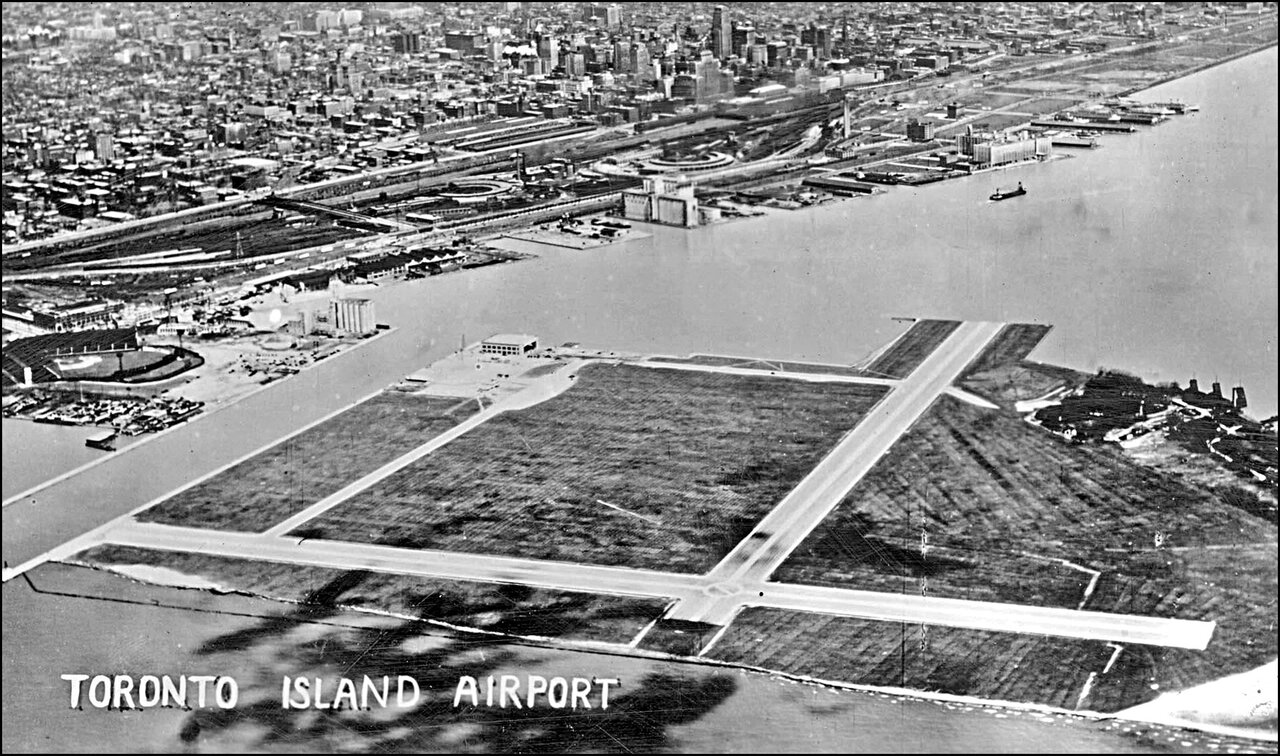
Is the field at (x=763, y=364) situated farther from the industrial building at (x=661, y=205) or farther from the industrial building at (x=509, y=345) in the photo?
the industrial building at (x=661, y=205)

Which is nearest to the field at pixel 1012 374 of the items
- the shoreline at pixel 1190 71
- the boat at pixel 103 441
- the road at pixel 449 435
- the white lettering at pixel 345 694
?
the road at pixel 449 435

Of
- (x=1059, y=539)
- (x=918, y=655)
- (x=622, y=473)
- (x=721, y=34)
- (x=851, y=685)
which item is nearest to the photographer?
(x=851, y=685)

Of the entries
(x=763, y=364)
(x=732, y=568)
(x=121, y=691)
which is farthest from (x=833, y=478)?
(x=121, y=691)

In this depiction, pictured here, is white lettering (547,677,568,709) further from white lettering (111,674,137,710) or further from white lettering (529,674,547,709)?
white lettering (111,674,137,710)

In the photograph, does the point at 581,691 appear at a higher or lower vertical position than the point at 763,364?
lower

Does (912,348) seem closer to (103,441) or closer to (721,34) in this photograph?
(103,441)
